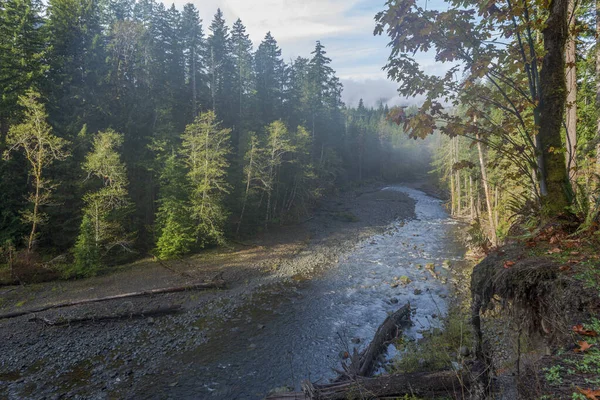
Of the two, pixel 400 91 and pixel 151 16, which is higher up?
pixel 151 16

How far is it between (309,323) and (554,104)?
11.1 metres

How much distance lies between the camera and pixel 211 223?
21094mm

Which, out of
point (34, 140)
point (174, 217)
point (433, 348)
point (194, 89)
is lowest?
point (433, 348)

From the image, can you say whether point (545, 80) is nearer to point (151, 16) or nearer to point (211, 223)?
point (211, 223)

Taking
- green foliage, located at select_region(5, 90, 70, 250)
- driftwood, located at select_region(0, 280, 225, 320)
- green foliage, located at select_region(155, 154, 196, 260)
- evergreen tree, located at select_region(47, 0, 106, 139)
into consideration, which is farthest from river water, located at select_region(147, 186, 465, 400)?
evergreen tree, located at select_region(47, 0, 106, 139)

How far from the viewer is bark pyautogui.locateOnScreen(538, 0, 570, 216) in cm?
375

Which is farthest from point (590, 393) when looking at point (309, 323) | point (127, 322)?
point (127, 322)

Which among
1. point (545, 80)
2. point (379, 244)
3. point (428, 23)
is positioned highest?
point (428, 23)

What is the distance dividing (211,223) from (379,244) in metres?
13.5

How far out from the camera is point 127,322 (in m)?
12.9

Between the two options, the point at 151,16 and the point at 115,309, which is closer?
the point at 115,309

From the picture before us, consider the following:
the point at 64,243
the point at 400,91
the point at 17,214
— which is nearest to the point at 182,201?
the point at 64,243

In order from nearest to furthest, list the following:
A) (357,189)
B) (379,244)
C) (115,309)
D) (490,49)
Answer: (490,49)
(115,309)
(379,244)
(357,189)

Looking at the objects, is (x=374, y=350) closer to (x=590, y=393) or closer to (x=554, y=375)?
(x=554, y=375)
